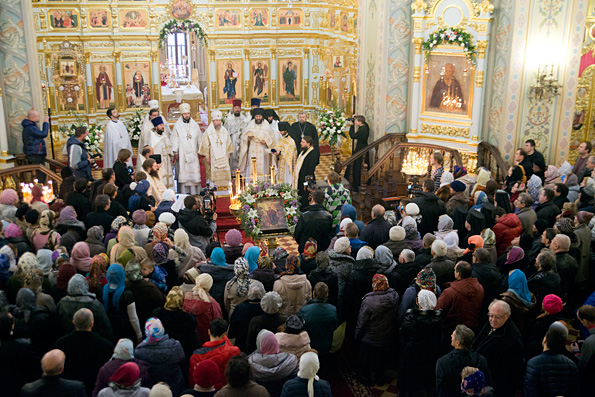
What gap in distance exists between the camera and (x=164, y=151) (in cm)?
1316

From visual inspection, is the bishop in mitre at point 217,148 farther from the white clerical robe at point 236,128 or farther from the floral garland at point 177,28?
the floral garland at point 177,28

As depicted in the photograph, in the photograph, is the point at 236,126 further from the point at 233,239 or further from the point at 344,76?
the point at 233,239

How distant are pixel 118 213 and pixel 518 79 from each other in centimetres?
886

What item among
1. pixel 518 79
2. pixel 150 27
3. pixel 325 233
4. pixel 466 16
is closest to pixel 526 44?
pixel 518 79

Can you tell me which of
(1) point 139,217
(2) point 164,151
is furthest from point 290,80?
(1) point 139,217

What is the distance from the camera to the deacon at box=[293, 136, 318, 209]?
12.5 metres

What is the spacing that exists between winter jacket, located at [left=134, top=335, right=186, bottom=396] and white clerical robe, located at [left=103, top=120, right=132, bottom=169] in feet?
30.4

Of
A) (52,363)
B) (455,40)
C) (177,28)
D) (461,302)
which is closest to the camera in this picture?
(52,363)

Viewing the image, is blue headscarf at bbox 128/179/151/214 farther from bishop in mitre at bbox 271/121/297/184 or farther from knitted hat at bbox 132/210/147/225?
bishop in mitre at bbox 271/121/297/184

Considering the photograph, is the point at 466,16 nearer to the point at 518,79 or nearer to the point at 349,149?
the point at 518,79

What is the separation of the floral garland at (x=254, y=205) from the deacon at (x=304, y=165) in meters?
2.37

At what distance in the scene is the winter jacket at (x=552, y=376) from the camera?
5.46 m

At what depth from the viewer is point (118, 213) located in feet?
29.8

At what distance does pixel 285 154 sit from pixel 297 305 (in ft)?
21.5
